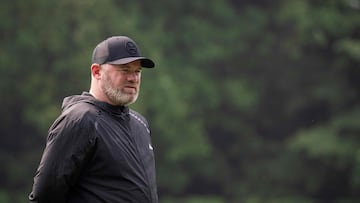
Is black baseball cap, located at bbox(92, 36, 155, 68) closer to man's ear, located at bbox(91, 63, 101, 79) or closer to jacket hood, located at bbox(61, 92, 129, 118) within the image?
man's ear, located at bbox(91, 63, 101, 79)

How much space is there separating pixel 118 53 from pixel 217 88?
60.7 ft

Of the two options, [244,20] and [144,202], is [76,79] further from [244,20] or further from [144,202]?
[144,202]

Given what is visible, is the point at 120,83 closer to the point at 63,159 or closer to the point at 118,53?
the point at 118,53

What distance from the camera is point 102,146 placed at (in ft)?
12.1

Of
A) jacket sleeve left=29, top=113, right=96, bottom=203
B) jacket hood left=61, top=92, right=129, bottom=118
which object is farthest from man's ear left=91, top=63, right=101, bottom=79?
jacket sleeve left=29, top=113, right=96, bottom=203

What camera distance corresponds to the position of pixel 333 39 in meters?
22.0

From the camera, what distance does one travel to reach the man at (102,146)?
361 centimetres

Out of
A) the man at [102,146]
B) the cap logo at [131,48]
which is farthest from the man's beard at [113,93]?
the cap logo at [131,48]

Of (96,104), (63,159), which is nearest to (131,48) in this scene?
(96,104)

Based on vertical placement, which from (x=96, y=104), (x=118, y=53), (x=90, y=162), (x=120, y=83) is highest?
(x=118, y=53)

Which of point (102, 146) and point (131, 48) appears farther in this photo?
point (131, 48)

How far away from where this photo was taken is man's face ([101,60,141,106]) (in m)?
3.80

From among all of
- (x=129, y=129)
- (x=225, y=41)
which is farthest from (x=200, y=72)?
(x=129, y=129)

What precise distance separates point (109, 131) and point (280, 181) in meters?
19.5
